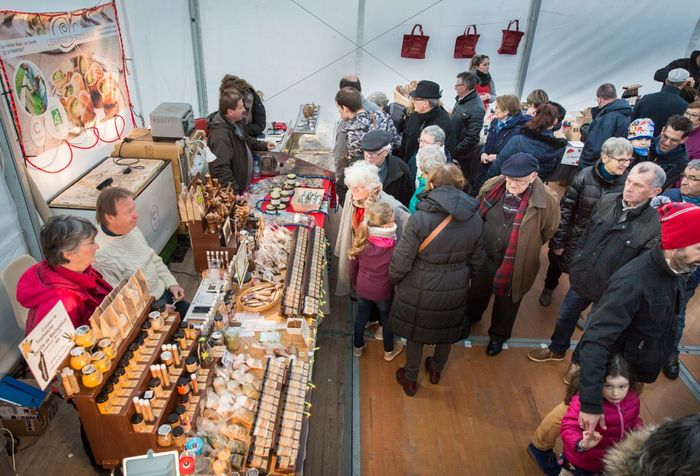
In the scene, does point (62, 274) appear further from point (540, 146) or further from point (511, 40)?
point (511, 40)

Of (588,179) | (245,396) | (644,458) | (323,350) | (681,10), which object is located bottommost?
(323,350)

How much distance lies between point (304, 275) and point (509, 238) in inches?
59.6

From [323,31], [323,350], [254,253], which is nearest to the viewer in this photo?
[254,253]

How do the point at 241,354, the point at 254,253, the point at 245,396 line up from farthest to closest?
the point at 254,253 → the point at 241,354 → the point at 245,396

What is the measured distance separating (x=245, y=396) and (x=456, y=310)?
1514mm

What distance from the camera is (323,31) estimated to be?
7.52 m

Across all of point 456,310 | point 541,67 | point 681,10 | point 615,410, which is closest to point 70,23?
point 456,310

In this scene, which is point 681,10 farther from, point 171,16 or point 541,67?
point 171,16

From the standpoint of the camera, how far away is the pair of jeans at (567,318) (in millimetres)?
3463

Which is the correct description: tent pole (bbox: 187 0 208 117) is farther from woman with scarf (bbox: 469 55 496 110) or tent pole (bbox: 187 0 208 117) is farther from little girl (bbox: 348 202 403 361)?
little girl (bbox: 348 202 403 361)

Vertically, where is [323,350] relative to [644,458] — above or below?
below

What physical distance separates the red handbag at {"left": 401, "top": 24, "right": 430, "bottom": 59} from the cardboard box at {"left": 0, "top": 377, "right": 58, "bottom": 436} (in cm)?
699

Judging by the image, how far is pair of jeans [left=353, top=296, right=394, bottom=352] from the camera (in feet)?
11.6

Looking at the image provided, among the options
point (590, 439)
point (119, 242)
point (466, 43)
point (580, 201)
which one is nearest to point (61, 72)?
point (119, 242)
